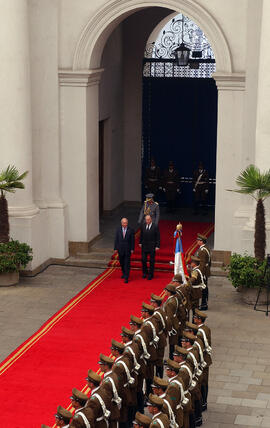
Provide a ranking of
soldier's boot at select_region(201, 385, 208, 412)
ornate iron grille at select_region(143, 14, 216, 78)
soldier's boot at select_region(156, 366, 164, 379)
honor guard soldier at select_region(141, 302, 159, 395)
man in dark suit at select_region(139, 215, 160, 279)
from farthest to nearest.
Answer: ornate iron grille at select_region(143, 14, 216, 78), man in dark suit at select_region(139, 215, 160, 279), soldier's boot at select_region(156, 366, 164, 379), honor guard soldier at select_region(141, 302, 159, 395), soldier's boot at select_region(201, 385, 208, 412)

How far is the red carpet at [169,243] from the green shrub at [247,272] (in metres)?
2.87

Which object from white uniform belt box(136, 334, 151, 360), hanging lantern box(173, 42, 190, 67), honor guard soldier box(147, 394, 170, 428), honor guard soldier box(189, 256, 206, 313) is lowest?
honor guard soldier box(147, 394, 170, 428)

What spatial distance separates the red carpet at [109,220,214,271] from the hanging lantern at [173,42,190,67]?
15.1 feet

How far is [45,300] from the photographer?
21.3 m

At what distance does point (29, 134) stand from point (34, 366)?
719 cm

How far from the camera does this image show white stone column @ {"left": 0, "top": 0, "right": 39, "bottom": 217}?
2212 centimetres

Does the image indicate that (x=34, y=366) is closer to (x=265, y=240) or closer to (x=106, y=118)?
(x=265, y=240)

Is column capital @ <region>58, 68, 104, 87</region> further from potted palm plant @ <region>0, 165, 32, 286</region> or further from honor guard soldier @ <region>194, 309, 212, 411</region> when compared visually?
honor guard soldier @ <region>194, 309, 212, 411</region>

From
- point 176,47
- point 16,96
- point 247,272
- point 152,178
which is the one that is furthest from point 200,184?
point 247,272

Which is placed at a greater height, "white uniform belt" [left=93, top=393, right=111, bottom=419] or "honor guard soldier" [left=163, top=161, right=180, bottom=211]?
"honor guard soldier" [left=163, top=161, right=180, bottom=211]

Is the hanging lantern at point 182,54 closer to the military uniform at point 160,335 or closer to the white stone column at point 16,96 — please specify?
the white stone column at point 16,96

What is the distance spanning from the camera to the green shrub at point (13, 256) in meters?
21.9

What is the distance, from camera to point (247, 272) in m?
20.6

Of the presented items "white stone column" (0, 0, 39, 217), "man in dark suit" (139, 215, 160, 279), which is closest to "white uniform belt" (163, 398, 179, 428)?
"man in dark suit" (139, 215, 160, 279)
